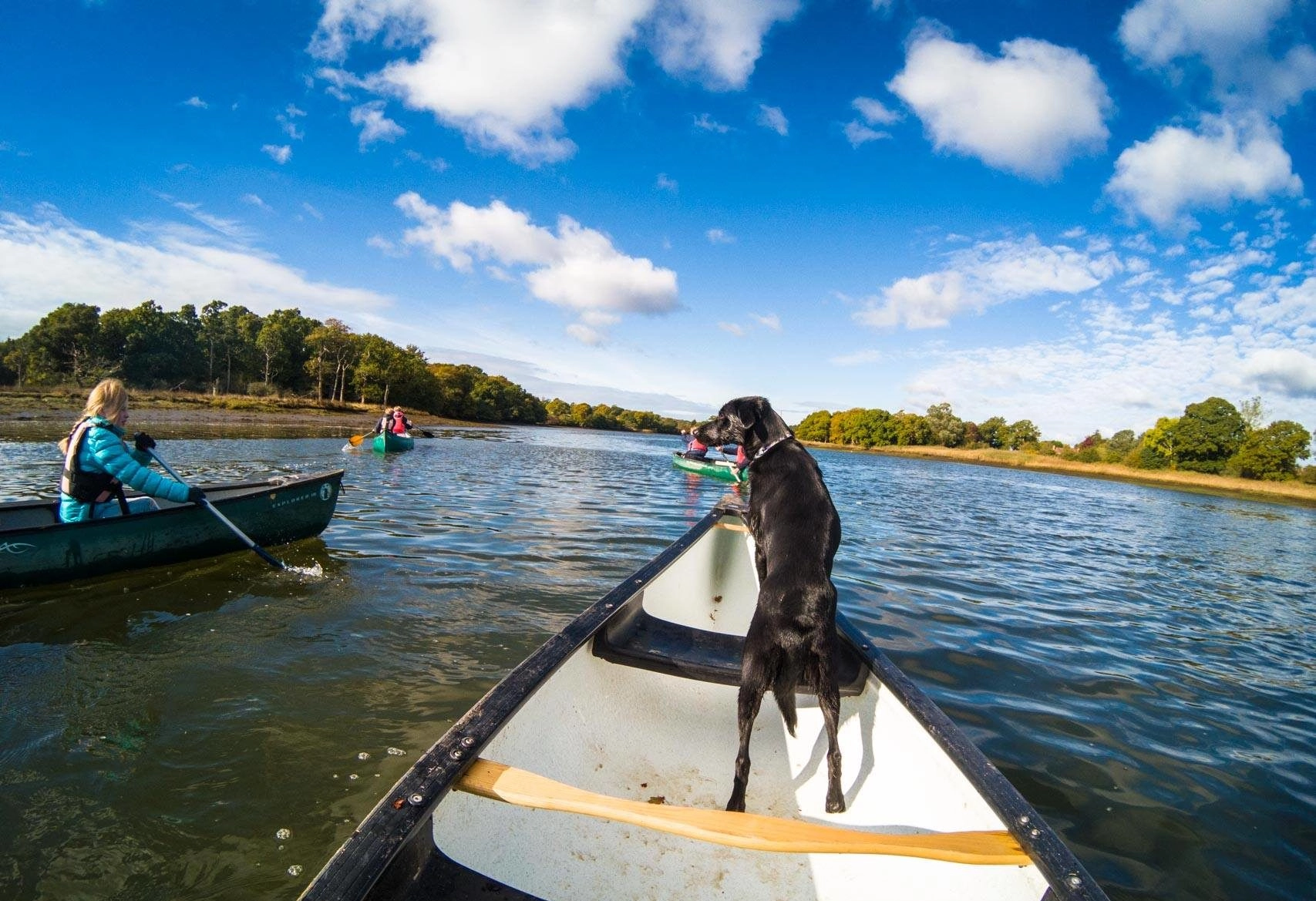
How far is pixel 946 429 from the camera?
382 ft

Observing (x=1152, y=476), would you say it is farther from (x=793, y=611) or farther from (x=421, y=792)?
(x=421, y=792)

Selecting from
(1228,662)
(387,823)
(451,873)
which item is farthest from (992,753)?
(1228,662)

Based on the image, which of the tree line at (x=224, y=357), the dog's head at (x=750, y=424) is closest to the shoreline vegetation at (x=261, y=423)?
the tree line at (x=224, y=357)

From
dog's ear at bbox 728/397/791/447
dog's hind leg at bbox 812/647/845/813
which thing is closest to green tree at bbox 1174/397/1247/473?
dog's ear at bbox 728/397/791/447

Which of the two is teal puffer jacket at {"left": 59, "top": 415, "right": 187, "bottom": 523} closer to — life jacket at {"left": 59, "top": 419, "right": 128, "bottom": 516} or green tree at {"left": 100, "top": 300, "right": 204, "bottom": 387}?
life jacket at {"left": 59, "top": 419, "right": 128, "bottom": 516}

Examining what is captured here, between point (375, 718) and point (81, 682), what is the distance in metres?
2.36

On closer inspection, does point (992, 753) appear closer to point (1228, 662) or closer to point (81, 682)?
point (1228, 662)

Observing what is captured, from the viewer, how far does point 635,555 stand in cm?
941

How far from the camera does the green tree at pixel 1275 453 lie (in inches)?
2564

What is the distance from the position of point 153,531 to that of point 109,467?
33.5 inches

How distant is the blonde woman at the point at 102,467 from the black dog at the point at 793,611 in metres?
6.64

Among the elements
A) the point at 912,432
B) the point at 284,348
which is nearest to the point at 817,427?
the point at 912,432

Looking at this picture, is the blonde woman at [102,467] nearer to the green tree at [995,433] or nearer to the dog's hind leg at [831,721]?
the dog's hind leg at [831,721]

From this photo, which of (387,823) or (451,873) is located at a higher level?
(387,823)
